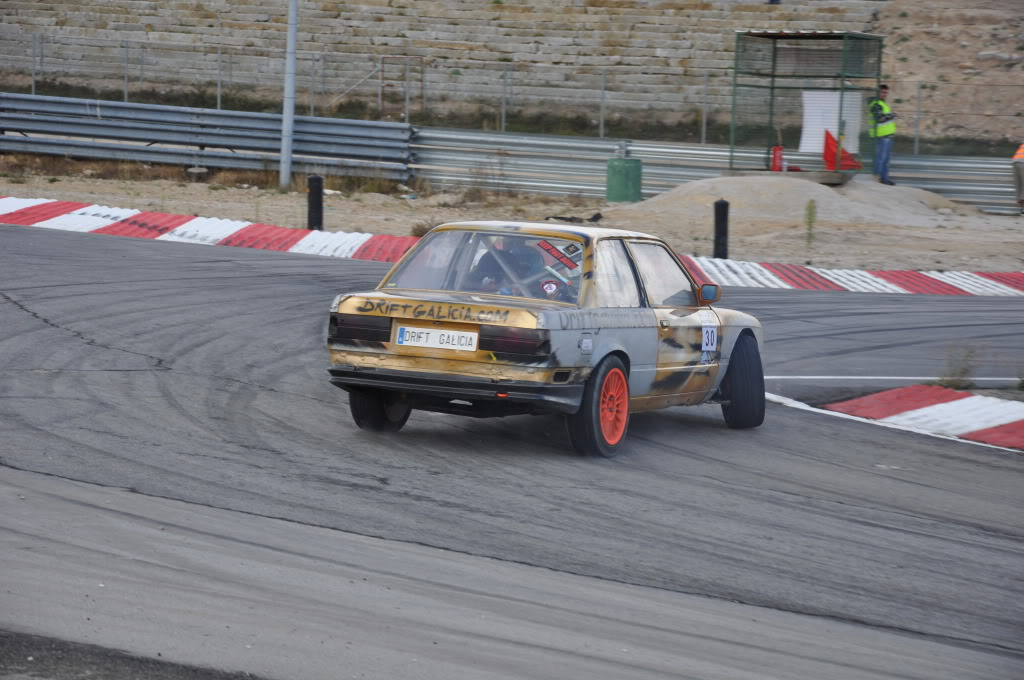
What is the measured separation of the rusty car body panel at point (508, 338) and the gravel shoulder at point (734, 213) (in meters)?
12.7

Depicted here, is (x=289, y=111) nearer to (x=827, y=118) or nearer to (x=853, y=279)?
(x=827, y=118)

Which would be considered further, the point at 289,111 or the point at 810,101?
the point at 810,101

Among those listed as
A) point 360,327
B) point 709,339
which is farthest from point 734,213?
point 360,327

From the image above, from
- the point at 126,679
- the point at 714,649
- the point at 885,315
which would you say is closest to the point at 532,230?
the point at 714,649

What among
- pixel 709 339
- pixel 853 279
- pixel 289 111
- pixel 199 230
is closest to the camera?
pixel 709 339

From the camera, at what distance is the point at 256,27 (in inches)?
1704

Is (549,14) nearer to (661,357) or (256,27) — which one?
(256,27)

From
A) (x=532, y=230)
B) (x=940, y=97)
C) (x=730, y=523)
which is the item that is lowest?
(x=730, y=523)

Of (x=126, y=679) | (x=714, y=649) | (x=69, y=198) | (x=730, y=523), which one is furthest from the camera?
(x=69, y=198)

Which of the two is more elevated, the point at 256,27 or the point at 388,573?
the point at 256,27

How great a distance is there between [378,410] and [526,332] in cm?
134

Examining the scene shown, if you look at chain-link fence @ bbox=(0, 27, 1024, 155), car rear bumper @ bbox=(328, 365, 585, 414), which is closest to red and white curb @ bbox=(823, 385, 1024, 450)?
car rear bumper @ bbox=(328, 365, 585, 414)

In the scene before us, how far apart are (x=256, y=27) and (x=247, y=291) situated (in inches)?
1215

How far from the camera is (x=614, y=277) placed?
27.9 ft
